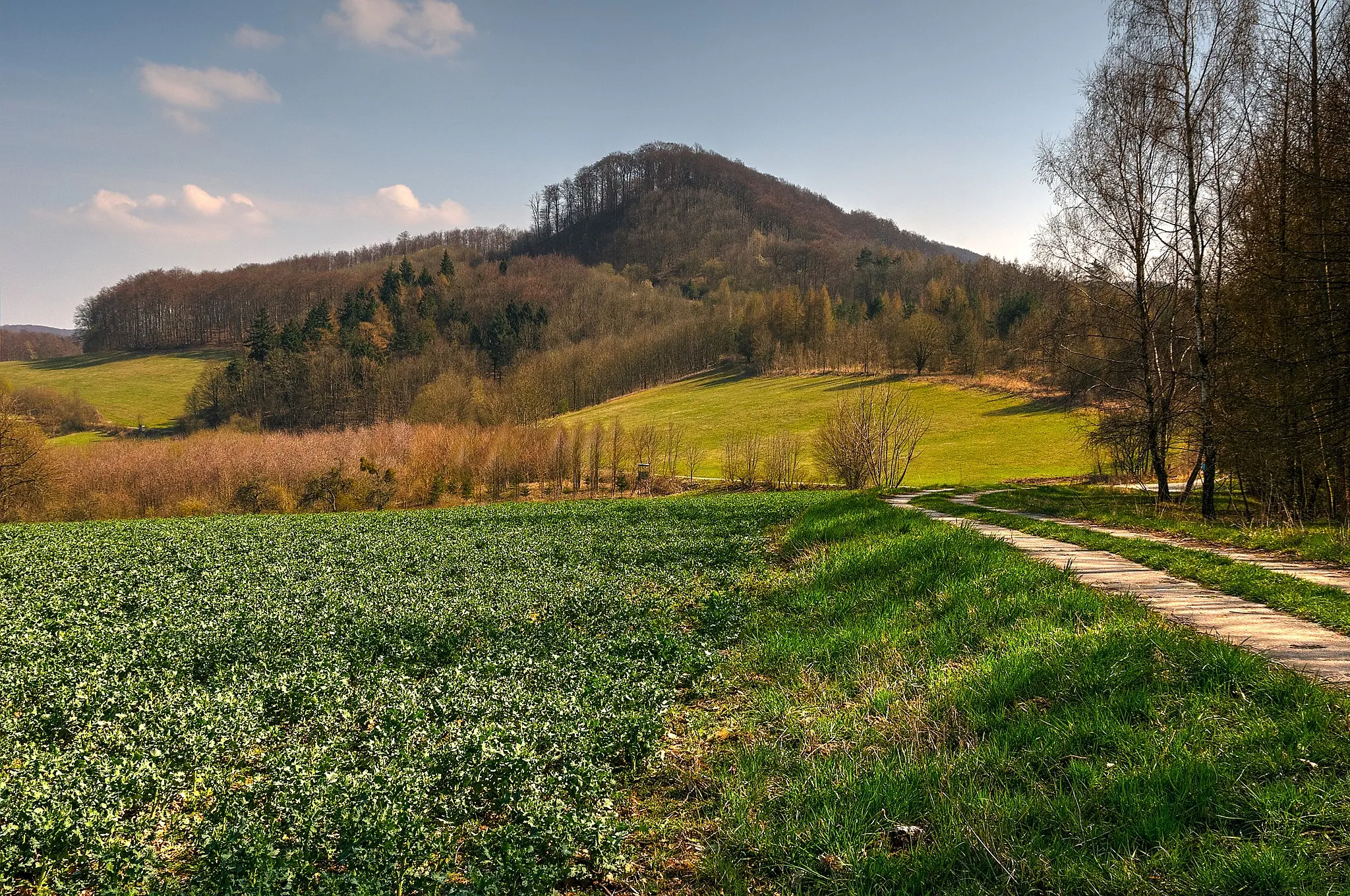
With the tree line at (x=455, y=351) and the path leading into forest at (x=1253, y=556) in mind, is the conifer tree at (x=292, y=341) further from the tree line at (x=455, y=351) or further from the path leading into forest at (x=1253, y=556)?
the path leading into forest at (x=1253, y=556)

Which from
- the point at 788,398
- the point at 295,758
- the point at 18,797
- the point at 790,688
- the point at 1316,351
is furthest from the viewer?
the point at 788,398

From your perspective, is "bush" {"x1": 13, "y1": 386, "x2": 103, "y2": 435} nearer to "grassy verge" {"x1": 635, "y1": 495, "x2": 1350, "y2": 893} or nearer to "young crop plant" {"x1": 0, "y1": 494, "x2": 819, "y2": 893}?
"young crop plant" {"x1": 0, "y1": 494, "x2": 819, "y2": 893}

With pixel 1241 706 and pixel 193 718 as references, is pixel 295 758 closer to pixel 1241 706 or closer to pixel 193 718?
pixel 193 718

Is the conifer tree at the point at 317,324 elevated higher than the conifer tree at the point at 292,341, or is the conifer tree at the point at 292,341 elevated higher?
the conifer tree at the point at 317,324

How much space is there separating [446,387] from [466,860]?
258 ft

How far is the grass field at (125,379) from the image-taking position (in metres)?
106

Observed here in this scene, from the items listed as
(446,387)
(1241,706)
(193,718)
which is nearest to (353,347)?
(446,387)

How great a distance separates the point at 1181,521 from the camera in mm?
16031

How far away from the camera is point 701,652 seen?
28.4 ft

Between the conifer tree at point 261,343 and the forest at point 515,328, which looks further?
the conifer tree at point 261,343

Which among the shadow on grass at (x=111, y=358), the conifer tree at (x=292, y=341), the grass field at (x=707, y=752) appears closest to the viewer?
the grass field at (x=707, y=752)

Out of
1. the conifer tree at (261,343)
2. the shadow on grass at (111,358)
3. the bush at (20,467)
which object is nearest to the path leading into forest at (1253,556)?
the bush at (20,467)

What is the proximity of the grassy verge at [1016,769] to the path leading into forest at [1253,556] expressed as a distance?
4.21 metres

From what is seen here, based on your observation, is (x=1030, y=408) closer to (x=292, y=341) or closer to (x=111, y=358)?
(x=292, y=341)
